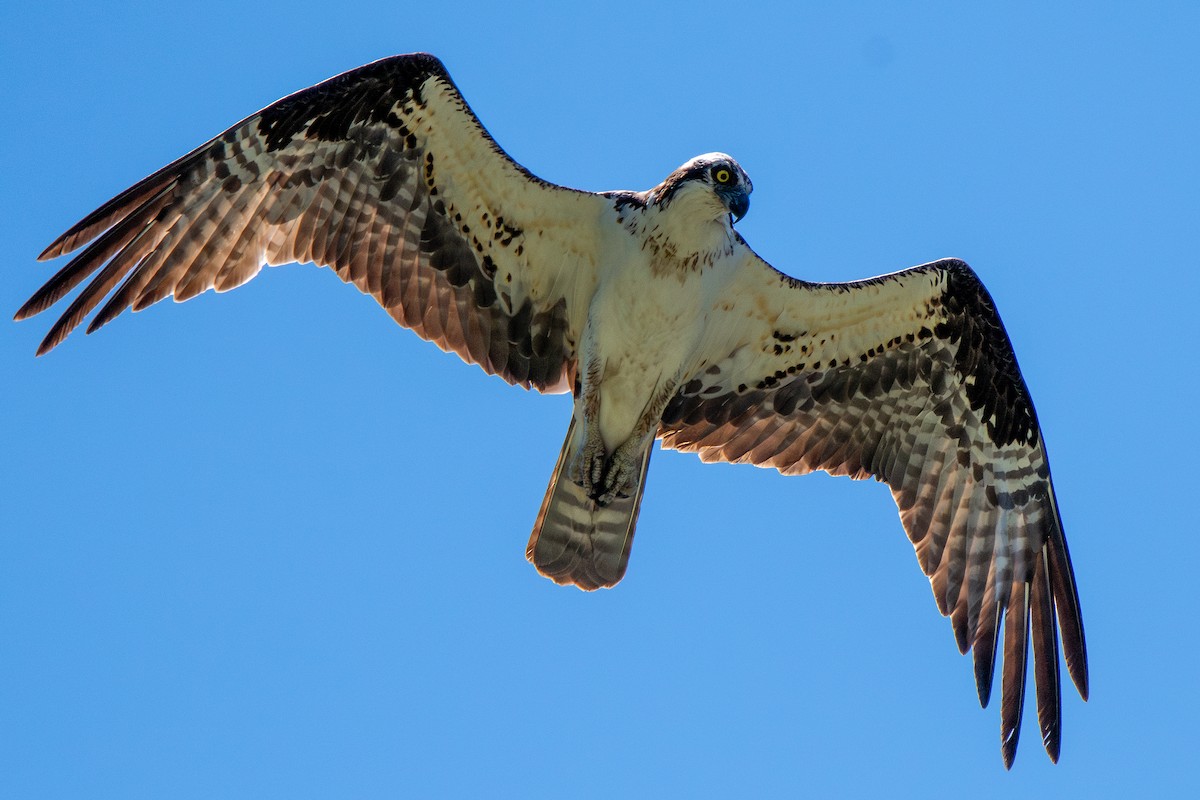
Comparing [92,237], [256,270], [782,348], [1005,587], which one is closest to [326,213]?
[256,270]

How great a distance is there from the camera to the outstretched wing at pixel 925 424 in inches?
358

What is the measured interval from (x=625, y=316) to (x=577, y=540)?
1386mm

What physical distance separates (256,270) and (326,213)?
0.56 meters

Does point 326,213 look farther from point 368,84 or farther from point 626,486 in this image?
point 626,486

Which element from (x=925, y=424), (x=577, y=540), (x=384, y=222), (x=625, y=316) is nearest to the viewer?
(x=625, y=316)

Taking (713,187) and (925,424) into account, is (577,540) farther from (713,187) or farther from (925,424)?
(925,424)

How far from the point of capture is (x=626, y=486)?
886cm

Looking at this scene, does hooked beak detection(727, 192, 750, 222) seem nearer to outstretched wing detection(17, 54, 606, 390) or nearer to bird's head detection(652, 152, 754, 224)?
bird's head detection(652, 152, 754, 224)

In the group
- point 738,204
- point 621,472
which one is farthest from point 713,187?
point 621,472

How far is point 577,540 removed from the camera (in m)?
8.80

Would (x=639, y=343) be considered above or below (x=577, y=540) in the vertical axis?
above

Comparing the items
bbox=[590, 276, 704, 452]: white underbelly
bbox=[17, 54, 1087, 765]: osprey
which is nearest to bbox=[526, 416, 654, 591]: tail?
bbox=[17, 54, 1087, 765]: osprey

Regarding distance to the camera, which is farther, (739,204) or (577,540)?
(577,540)

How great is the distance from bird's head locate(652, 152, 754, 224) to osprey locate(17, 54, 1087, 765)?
0.01 meters
